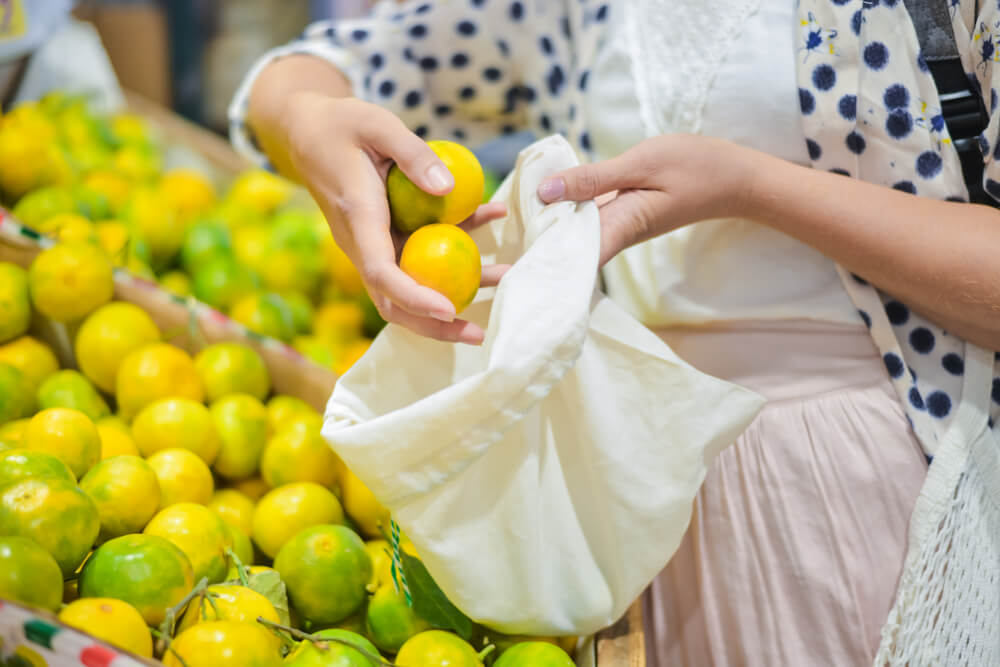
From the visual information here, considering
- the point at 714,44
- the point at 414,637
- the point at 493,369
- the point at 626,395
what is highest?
the point at 714,44

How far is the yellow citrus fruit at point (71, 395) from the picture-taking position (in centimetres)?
96

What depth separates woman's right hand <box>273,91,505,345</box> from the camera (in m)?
0.64

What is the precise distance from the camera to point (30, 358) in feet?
3.28

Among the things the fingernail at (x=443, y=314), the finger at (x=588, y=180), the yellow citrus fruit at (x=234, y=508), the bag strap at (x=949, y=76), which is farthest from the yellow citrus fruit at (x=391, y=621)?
the bag strap at (x=949, y=76)

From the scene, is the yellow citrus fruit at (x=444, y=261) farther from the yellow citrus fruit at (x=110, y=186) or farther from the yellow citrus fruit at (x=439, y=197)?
the yellow citrus fruit at (x=110, y=186)

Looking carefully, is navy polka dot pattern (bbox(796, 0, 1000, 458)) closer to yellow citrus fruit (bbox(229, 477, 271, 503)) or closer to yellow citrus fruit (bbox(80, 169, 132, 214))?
yellow citrus fruit (bbox(229, 477, 271, 503))

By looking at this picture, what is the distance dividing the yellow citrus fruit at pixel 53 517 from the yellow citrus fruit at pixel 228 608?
0.11 meters

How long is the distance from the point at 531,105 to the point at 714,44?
0.37m

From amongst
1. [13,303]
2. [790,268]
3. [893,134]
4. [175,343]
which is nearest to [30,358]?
[13,303]

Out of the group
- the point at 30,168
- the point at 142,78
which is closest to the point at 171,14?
the point at 142,78

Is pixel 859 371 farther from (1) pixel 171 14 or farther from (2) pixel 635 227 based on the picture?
(1) pixel 171 14

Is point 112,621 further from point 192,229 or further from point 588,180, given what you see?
point 192,229

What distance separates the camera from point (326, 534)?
0.81 m

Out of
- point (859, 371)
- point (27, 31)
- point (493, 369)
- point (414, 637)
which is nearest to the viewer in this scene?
point (493, 369)
